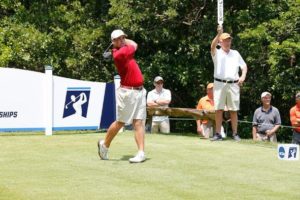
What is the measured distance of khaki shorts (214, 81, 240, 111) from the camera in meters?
13.0

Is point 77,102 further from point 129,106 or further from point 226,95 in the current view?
point 129,106

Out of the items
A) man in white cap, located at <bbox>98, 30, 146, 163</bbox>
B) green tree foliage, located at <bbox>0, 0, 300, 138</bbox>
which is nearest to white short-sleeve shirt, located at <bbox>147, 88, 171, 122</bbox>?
green tree foliage, located at <bbox>0, 0, 300, 138</bbox>

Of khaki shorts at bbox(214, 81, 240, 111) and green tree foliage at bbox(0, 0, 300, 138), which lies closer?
khaki shorts at bbox(214, 81, 240, 111)

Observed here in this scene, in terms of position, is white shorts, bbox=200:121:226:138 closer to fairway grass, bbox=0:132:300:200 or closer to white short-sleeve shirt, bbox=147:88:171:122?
white short-sleeve shirt, bbox=147:88:171:122

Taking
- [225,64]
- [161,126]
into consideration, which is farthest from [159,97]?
[225,64]

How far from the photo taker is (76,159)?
1055cm

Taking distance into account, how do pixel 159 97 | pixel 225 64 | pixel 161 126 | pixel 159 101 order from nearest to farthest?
pixel 225 64
pixel 159 101
pixel 159 97
pixel 161 126

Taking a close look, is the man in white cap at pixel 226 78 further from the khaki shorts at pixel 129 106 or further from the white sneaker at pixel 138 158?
the white sneaker at pixel 138 158

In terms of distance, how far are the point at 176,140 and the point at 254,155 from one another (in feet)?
9.09

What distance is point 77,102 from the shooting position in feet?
51.7

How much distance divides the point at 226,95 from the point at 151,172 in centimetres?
417

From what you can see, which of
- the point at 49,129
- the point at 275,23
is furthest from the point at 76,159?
the point at 275,23

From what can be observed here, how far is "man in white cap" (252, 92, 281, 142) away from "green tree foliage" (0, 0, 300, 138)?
392 centimetres

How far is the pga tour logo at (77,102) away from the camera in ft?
51.1
